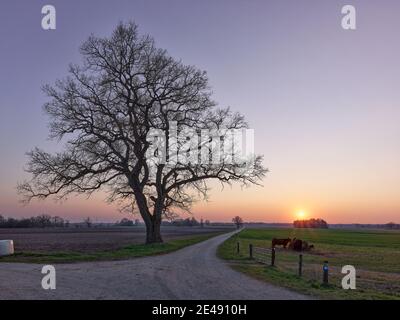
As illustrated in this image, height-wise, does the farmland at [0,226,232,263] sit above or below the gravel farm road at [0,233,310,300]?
below

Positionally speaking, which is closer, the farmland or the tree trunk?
the farmland

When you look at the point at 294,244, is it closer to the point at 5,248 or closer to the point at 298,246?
the point at 298,246

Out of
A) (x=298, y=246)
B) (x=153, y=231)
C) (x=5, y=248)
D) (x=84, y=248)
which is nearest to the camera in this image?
(x=5, y=248)

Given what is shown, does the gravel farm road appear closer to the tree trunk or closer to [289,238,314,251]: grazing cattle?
the tree trunk

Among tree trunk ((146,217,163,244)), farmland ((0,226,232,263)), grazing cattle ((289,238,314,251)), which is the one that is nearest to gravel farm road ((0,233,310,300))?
farmland ((0,226,232,263))

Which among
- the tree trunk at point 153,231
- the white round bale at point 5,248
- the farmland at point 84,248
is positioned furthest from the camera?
the tree trunk at point 153,231

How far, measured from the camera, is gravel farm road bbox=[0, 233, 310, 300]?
44.0 feet

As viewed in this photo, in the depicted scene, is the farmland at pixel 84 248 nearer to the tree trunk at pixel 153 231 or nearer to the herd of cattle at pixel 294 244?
the tree trunk at pixel 153 231

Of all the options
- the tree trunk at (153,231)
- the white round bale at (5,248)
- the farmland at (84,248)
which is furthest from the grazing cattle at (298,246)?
the white round bale at (5,248)

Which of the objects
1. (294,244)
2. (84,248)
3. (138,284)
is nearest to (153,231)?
(84,248)

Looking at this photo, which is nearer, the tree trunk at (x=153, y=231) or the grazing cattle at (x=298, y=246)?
the tree trunk at (x=153, y=231)

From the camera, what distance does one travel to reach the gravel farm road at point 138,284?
528 inches

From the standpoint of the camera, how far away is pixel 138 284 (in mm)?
15609
